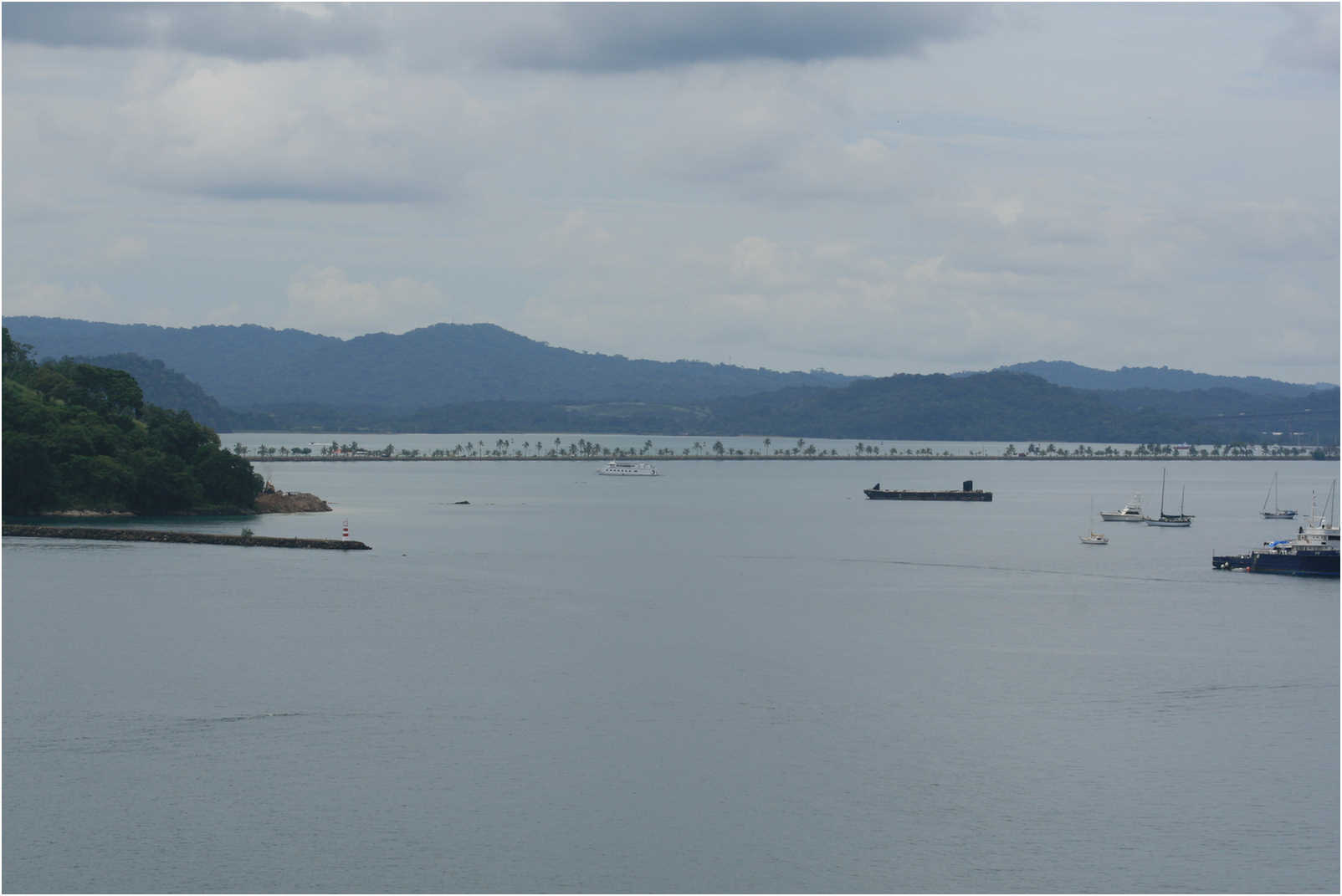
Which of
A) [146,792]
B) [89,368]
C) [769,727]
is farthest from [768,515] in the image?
[146,792]

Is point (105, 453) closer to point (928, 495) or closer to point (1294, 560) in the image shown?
point (1294, 560)

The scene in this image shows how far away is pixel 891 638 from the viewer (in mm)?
50188

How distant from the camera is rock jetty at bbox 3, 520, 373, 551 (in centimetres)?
7938

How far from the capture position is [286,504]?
11188 cm

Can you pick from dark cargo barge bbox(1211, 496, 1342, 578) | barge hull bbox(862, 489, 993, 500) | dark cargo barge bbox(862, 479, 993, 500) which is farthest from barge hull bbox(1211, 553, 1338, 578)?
dark cargo barge bbox(862, 479, 993, 500)

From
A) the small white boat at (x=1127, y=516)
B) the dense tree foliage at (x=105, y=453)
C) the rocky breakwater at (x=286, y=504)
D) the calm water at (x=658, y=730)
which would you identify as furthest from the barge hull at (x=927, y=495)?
the calm water at (x=658, y=730)

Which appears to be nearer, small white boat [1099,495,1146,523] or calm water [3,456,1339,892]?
calm water [3,456,1339,892]

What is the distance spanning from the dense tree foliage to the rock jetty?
A: 8663mm

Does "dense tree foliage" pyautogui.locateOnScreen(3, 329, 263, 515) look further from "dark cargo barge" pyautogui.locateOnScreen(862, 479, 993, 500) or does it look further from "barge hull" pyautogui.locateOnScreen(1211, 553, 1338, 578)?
"dark cargo barge" pyautogui.locateOnScreen(862, 479, 993, 500)

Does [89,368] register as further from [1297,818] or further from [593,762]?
[1297,818]

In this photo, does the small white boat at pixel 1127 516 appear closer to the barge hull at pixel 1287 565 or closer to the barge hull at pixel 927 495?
the barge hull at pixel 927 495

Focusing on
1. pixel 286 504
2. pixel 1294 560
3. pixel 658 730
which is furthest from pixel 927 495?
pixel 658 730

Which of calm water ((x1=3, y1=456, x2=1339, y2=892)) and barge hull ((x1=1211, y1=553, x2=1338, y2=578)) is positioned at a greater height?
barge hull ((x1=1211, y1=553, x2=1338, y2=578))

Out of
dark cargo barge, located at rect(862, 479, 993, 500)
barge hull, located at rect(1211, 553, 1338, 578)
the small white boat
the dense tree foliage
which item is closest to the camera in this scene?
barge hull, located at rect(1211, 553, 1338, 578)
